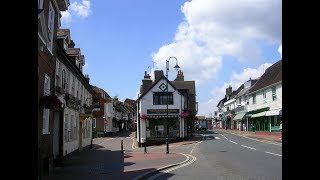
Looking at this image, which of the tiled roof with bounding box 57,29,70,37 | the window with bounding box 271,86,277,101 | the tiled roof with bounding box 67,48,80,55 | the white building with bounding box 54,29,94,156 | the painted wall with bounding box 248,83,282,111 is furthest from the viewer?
the window with bounding box 271,86,277,101

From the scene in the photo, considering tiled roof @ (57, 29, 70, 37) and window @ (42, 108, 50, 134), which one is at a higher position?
tiled roof @ (57, 29, 70, 37)

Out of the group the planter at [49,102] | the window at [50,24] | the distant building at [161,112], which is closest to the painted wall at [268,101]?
the distant building at [161,112]

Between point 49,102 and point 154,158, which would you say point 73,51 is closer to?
point 154,158

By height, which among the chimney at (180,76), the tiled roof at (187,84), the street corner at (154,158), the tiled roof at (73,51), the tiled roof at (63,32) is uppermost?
the chimney at (180,76)

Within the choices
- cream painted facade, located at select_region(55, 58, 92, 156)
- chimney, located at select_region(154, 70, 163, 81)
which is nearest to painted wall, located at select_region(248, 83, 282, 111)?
chimney, located at select_region(154, 70, 163, 81)

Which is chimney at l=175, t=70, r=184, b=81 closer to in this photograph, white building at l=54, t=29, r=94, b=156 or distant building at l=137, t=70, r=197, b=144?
distant building at l=137, t=70, r=197, b=144

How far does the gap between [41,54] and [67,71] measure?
10602mm

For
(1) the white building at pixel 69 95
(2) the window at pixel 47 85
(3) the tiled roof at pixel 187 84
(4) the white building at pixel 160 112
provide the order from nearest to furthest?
(2) the window at pixel 47 85 → (1) the white building at pixel 69 95 → (4) the white building at pixel 160 112 → (3) the tiled roof at pixel 187 84

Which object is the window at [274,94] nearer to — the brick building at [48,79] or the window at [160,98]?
the window at [160,98]

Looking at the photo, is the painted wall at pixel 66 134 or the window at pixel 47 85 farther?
the painted wall at pixel 66 134

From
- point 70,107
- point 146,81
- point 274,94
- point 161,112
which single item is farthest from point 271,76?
point 70,107
